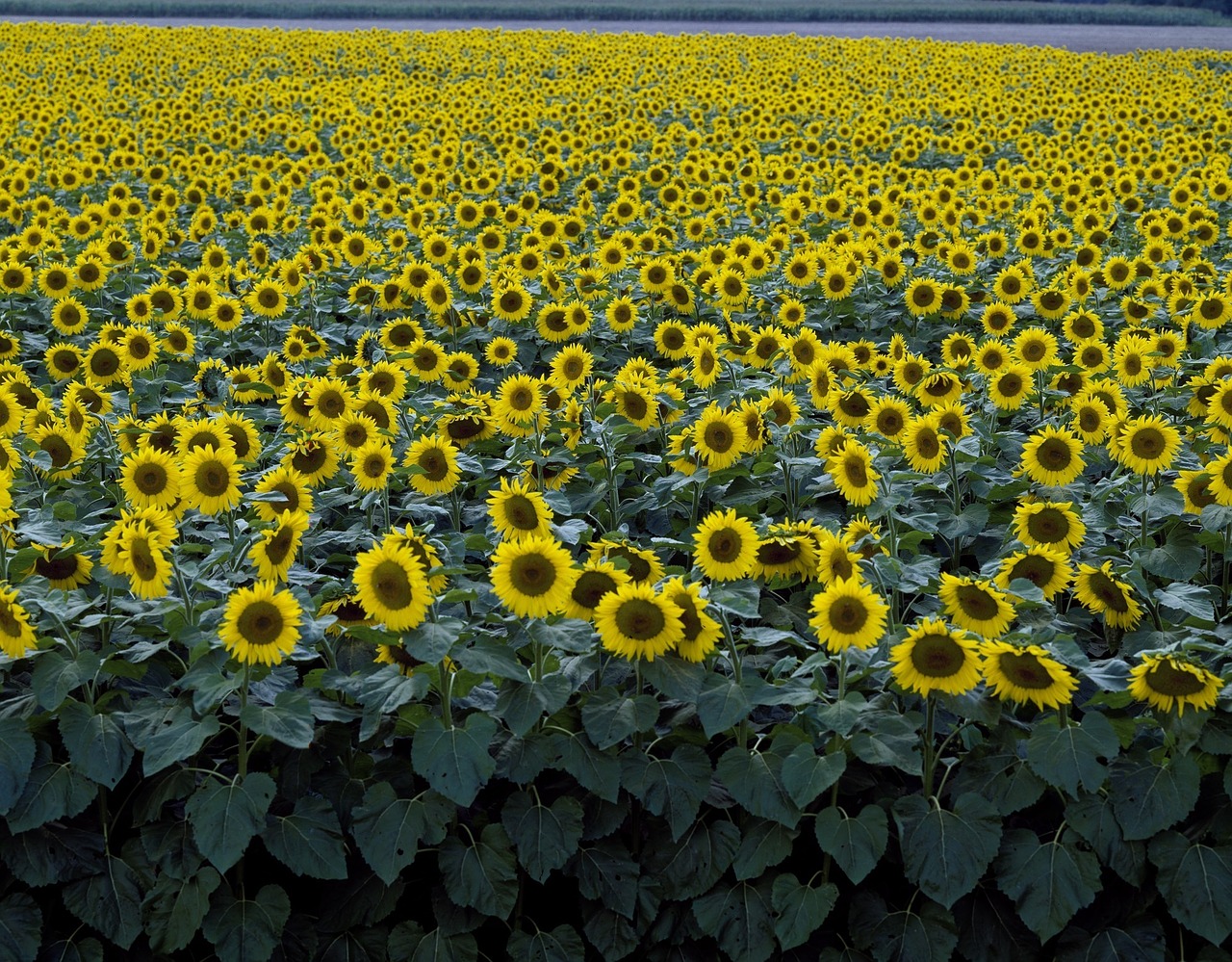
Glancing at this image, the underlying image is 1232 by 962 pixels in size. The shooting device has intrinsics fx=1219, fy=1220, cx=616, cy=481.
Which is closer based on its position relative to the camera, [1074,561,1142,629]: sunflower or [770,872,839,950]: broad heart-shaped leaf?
[770,872,839,950]: broad heart-shaped leaf

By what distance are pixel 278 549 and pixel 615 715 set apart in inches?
43.6

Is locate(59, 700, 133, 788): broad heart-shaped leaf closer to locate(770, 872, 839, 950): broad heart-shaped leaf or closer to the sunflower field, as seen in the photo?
the sunflower field

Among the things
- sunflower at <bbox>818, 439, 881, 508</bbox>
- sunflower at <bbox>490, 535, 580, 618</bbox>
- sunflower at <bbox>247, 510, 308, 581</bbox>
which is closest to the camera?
sunflower at <bbox>490, 535, 580, 618</bbox>

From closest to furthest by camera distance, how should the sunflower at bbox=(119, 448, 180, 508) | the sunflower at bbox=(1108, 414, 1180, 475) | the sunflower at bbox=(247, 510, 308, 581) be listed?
the sunflower at bbox=(247, 510, 308, 581) → the sunflower at bbox=(119, 448, 180, 508) → the sunflower at bbox=(1108, 414, 1180, 475)

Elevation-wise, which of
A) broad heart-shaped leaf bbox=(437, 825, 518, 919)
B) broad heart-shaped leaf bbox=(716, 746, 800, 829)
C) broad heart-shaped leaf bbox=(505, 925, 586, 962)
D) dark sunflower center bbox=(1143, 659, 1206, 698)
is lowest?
broad heart-shaped leaf bbox=(505, 925, 586, 962)

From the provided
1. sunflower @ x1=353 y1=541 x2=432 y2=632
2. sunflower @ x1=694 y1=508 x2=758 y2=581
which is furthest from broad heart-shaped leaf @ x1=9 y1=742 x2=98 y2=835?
sunflower @ x1=694 y1=508 x2=758 y2=581

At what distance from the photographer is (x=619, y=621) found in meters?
3.35

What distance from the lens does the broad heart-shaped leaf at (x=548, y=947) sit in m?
3.41

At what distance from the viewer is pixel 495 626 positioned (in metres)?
3.90

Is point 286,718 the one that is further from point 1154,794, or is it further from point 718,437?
point 1154,794

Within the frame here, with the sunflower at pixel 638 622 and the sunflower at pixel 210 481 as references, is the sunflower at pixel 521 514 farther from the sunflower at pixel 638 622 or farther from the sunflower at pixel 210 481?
the sunflower at pixel 210 481

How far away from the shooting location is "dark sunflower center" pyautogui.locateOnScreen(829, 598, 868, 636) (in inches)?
132

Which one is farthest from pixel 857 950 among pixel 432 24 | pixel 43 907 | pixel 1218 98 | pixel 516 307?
pixel 432 24

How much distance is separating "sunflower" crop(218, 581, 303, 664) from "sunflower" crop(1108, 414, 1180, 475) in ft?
9.87
